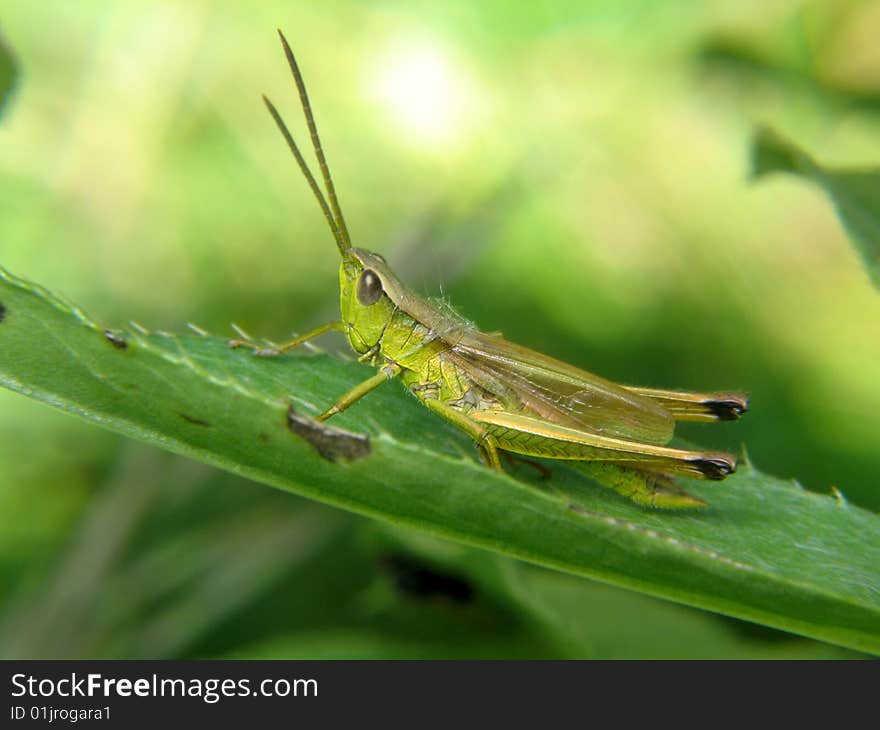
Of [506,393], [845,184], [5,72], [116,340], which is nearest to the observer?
[116,340]

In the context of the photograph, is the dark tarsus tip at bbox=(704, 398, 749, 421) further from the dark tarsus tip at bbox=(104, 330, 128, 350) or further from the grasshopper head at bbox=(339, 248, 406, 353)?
the dark tarsus tip at bbox=(104, 330, 128, 350)

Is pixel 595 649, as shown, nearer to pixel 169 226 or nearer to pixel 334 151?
pixel 169 226

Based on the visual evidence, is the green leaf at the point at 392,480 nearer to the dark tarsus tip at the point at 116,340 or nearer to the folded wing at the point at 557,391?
the dark tarsus tip at the point at 116,340

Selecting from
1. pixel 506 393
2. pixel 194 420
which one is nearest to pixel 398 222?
pixel 506 393

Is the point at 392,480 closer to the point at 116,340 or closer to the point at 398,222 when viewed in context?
the point at 116,340

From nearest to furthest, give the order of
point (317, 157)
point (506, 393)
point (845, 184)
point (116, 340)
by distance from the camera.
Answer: point (116, 340) < point (845, 184) < point (317, 157) < point (506, 393)

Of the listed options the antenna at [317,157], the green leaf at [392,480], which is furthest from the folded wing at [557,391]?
the green leaf at [392,480]
